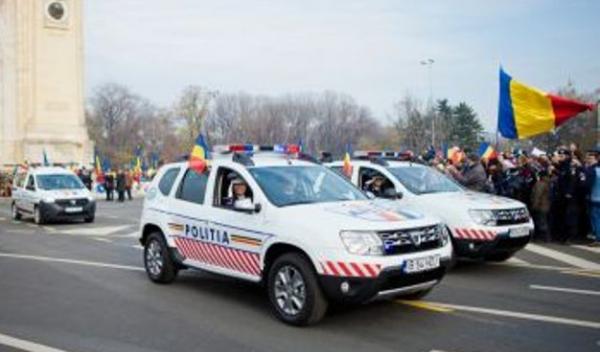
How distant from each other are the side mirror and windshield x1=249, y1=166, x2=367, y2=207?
0.19 m

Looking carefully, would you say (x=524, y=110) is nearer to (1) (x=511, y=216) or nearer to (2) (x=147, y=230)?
(1) (x=511, y=216)

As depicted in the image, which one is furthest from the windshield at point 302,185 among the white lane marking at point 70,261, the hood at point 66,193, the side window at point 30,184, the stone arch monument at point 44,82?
the stone arch monument at point 44,82

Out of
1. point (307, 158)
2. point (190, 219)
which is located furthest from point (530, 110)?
point (190, 219)

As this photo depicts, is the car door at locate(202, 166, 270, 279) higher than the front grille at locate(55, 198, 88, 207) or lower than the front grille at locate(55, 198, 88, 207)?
higher

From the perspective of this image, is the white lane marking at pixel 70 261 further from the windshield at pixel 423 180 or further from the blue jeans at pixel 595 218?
the blue jeans at pixel 595 218

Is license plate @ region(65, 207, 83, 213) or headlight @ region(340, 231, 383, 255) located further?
license plate @ region(65, 207, 83, 213)

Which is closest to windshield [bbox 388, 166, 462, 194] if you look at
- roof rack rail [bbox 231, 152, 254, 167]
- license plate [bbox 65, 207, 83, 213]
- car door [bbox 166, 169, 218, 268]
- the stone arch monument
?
roof rack rail [bbox 231, 152, 254, 167]

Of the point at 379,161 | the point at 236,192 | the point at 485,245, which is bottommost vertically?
the point at 485,245

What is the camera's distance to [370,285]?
6410 mm

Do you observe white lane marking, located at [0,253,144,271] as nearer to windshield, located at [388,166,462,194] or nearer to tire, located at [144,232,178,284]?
tire, located at [144,232,178,284]

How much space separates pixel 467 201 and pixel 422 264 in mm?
3692

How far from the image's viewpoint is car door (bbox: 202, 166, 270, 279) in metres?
7.36

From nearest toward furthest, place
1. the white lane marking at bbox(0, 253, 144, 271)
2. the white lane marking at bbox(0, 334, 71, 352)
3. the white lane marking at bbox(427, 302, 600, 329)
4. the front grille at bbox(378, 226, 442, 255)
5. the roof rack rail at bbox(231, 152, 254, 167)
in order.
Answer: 1. the white lane marking at bbox(0, 334, 71, 352)
2. the front grille at bbox(378, 226, 442, 255)
3. the white lane marking at bbox(427, 302, 600, 329)
4. the roof rack rail at bbox(231, 152, 254, 167)
5. the white lane marking at bbox(0, 253, 144, 271)

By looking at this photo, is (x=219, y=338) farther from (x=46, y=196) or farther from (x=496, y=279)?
(x=46, y=196)
